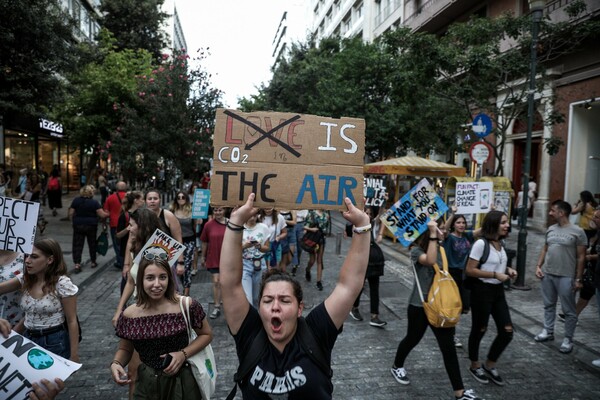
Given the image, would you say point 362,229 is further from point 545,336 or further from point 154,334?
point 545,336

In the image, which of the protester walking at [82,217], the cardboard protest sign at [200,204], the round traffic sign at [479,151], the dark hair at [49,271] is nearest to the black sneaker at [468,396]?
the dark hair at [49,271]

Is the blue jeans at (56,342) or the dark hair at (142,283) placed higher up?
the dark hair at (142,283)

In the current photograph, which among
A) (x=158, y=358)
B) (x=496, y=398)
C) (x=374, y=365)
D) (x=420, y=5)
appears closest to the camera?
(x=158, y=358)

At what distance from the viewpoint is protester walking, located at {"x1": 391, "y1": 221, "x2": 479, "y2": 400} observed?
14.3ft

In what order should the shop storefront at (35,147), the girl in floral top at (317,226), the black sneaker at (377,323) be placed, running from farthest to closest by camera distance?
the shop storefront at (35,147) → the girl in floral top at (317,226) → the black sneaker at (377,323)

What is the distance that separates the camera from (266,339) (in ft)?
7.85

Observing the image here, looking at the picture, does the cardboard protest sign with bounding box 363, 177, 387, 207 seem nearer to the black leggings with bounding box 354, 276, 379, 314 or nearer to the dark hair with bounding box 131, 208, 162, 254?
the black leggings with bounding box 354, 276, 379, 314

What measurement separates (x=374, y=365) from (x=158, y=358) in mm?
2996

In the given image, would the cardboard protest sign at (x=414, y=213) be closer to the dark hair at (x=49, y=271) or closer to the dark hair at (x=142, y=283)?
the dark hair at (x=142, y=283)

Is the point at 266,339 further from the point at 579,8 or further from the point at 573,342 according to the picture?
the point at 579,8

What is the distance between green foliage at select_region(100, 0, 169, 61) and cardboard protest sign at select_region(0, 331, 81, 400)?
99.8 ft

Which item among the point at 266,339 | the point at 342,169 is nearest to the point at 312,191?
the point at 342,169

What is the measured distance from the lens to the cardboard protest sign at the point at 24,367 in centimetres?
279

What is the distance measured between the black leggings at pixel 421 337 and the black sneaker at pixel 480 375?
0.67 metres
